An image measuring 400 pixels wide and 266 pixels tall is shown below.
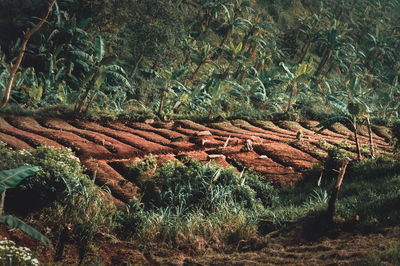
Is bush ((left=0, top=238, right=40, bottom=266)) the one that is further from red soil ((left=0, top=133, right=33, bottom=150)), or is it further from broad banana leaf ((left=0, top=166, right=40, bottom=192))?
red soil ((left=0, top=133, right=33, bottom=150))

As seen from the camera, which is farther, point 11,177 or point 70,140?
point 70,140

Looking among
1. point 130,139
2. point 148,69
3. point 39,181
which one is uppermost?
point 148,69

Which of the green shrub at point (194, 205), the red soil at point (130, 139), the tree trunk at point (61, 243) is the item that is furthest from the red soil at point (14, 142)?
the tree trunk at point (61, 243)

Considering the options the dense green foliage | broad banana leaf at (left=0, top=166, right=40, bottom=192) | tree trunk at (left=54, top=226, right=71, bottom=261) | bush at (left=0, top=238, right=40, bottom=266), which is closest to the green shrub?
tree trunk at (left=54, top=226, right=71, bottom=261)

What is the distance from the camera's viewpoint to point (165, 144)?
22.7ft

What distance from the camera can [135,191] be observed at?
4.87 m

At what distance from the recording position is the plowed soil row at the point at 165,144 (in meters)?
5.54

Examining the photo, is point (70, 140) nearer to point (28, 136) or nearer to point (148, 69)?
point (28, 136)

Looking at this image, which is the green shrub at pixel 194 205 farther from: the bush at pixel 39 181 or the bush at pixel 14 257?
the bush at pixel 14 257

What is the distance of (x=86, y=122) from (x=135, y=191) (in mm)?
3385

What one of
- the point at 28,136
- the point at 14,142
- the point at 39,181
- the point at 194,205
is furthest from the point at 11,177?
the point at 28,136

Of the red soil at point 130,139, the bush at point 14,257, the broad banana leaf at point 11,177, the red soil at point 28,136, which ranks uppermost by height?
the broad banana leaf at point 11,177

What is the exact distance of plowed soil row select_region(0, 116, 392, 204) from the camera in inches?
218

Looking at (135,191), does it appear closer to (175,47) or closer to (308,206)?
(308,206)
